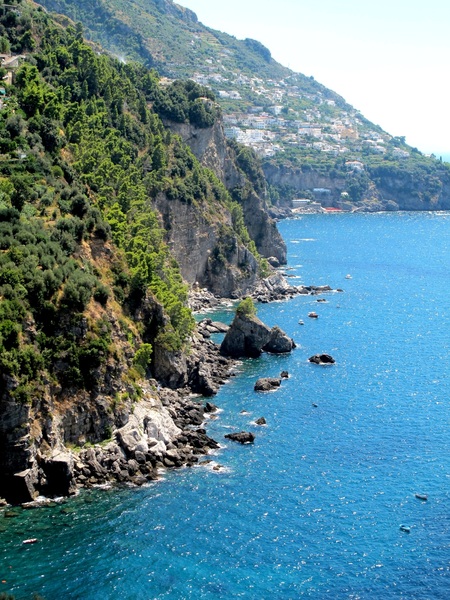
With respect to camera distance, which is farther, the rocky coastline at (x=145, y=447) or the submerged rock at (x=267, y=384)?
the submerged rock at (x=267, y=384)

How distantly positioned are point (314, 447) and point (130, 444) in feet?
71.7

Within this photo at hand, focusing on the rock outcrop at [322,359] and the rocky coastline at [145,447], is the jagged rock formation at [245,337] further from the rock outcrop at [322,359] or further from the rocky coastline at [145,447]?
the rocky coastline at [145,447]

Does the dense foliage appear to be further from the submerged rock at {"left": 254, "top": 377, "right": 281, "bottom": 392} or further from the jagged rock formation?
the submerged rock at {"left": 254, "top": 377, "right": 281, "bottom": 392}

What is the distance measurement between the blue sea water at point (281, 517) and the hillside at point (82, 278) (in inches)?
219

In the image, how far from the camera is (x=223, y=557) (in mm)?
70812

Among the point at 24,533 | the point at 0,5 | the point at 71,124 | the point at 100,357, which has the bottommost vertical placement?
the point at 24,533

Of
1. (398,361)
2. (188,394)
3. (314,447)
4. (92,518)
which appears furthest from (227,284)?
(92,518)

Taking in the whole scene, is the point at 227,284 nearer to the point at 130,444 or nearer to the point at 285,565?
the point at 130,444

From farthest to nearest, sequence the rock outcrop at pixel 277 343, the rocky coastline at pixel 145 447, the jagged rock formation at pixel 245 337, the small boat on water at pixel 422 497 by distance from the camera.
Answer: the rock outcrop at pixel 277 343
the jagged rock formation at pixel 245 337
the small boat on water at pixel 422 497
the rocky coastline at pixel 145 447

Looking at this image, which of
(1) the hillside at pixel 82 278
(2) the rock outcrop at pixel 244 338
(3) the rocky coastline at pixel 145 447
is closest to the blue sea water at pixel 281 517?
(3) the rocky coastline at pixel 145 447

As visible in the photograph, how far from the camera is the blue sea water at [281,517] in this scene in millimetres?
67000

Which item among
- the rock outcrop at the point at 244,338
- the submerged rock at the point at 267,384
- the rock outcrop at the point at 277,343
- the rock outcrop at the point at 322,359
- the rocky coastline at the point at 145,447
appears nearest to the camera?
the rocky coastline at the point at 145,447

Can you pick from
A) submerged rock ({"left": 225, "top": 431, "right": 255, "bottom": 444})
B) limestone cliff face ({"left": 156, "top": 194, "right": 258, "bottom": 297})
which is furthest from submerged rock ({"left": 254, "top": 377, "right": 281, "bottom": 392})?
limestone cliff face ({"left": 156, "top": 194, "right": 258, "bottom": 297})

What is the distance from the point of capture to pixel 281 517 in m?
78.1
